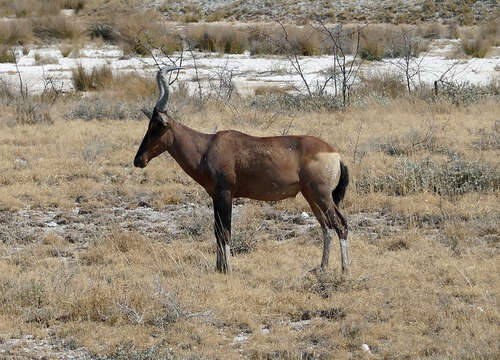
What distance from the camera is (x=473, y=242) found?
939cm

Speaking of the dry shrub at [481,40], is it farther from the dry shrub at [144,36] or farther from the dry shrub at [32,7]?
the dry shrub at [32,7]

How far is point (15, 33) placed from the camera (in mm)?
31469

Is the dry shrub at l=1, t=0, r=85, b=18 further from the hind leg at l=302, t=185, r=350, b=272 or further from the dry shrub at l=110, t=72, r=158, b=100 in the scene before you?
the hind leg at l=302, t=185, r=350, b=272

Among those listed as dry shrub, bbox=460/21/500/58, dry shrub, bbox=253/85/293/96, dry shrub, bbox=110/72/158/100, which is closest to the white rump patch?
dry shrub, bbox=110/72/158/100

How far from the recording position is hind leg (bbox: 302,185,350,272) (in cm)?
841

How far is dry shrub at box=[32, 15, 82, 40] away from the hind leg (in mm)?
25952

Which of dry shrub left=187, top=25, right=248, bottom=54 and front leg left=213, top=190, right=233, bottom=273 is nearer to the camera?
front leg left=213, top=190, right=233, bottom=273

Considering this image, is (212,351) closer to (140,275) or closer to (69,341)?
(69,341)

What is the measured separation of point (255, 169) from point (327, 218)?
901 mm

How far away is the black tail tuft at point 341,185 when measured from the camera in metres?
8.58

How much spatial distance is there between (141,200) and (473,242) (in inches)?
187

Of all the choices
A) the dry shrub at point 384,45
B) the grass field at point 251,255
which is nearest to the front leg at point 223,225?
the grass field at point 251,255

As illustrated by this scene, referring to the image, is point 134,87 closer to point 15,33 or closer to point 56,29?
point 15,33

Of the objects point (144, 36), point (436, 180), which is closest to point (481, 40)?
point (144, 36)
